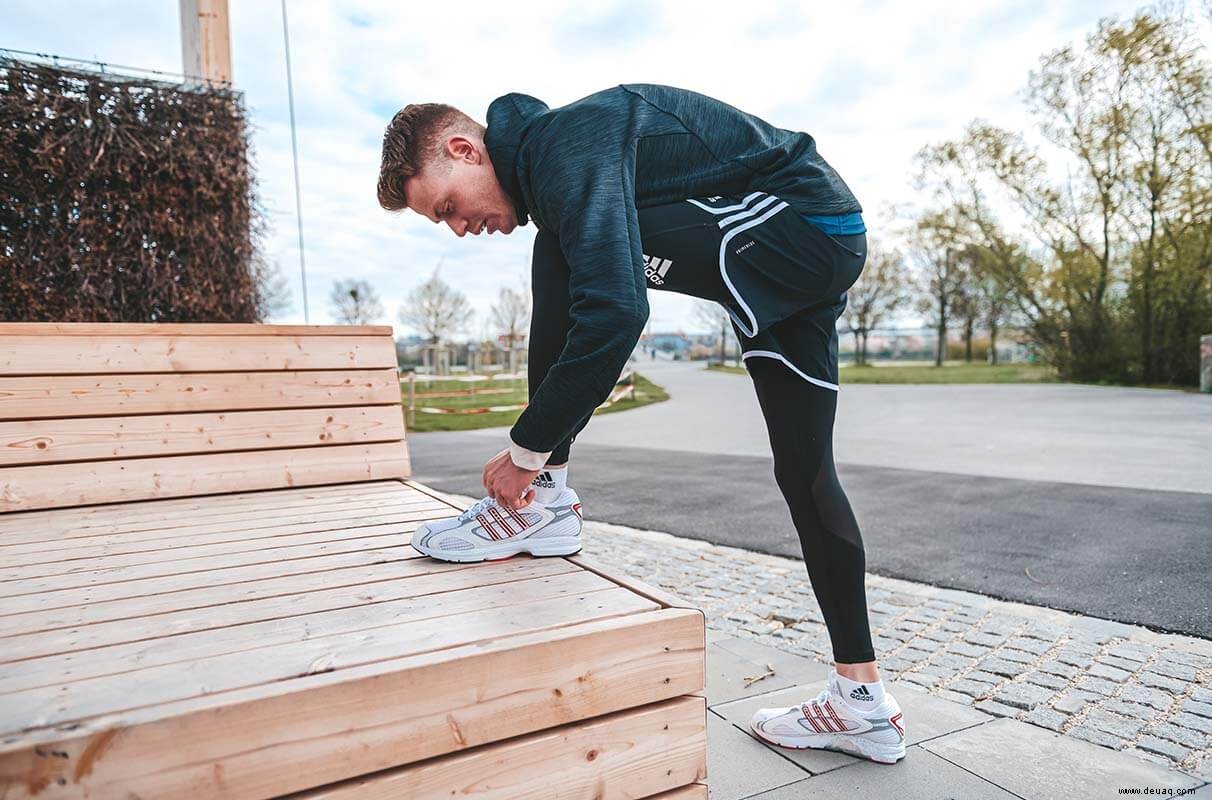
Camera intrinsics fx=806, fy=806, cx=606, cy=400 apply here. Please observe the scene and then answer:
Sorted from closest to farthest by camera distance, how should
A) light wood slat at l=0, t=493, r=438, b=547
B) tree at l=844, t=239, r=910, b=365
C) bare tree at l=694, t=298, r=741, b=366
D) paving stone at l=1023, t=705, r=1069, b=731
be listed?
paving stone at l=1023, t=705, r=1069, b=731
light wood slat at l=0, t=493, r=438, b=547
bare tree at l=694, t=298, r=741, b=366
tree at l=844, t=239, r=910, b=365

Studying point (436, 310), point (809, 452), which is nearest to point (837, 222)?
point (809, 452)

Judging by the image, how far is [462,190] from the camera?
5.53ft

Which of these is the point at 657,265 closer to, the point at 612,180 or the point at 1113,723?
the point at 612,180

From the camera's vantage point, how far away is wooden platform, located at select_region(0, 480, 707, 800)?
104 cm

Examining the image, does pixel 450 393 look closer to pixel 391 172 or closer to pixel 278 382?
pixel 278 382

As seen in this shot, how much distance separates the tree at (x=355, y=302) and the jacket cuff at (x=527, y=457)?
2590 centimetres

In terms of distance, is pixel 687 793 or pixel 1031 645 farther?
pixel 1031 645

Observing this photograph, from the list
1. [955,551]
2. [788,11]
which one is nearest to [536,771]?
[955,551]

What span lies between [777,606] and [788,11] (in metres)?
7.29

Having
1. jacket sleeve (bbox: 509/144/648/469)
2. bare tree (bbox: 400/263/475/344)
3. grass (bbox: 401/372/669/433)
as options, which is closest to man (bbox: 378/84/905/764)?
jacket sleeve (bbox: 509/144/648/469)

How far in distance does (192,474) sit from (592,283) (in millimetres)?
2236

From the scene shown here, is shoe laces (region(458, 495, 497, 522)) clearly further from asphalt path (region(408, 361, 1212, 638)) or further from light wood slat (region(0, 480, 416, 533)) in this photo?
asphalt path (region(408, 361, 1212, 638))

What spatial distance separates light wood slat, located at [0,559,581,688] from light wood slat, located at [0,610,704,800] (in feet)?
0.74

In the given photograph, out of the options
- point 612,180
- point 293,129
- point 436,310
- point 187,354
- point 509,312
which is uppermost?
point 293,129
